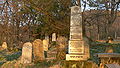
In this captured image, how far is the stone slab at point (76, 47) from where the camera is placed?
880 cm

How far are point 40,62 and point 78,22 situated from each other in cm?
308

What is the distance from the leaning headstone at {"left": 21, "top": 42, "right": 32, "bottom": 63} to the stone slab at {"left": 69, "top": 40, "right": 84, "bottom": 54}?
2853 mm

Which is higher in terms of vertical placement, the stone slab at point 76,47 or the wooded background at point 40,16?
the wooded background at point 40,16

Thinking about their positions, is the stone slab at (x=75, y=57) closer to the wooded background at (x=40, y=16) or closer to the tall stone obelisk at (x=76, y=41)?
the tall stone obelisk at (x=76, y=41)

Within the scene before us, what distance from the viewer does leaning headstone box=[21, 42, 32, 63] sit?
10499 millimetres

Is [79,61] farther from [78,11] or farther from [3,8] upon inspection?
[3,8]

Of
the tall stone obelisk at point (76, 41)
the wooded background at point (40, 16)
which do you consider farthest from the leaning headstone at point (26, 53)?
the tall stone obelisk at point (76, 41)

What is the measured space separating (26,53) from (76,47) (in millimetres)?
3277

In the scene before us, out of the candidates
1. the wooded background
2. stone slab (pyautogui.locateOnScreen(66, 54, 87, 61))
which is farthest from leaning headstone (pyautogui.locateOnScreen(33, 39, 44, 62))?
stone slab (pyautogui.locateOnScreen(66, 54, 87, 61))

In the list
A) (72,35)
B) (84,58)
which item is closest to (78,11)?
(72,35)

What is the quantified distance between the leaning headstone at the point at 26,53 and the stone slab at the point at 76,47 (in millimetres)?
2853

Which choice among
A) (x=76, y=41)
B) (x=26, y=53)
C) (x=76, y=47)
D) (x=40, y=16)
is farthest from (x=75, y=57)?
(x=40, y=16)

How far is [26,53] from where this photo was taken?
10641 millimetres

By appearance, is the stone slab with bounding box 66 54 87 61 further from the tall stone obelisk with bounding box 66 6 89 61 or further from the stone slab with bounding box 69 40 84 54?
the stone slab with bounding box 69 40 84 54
